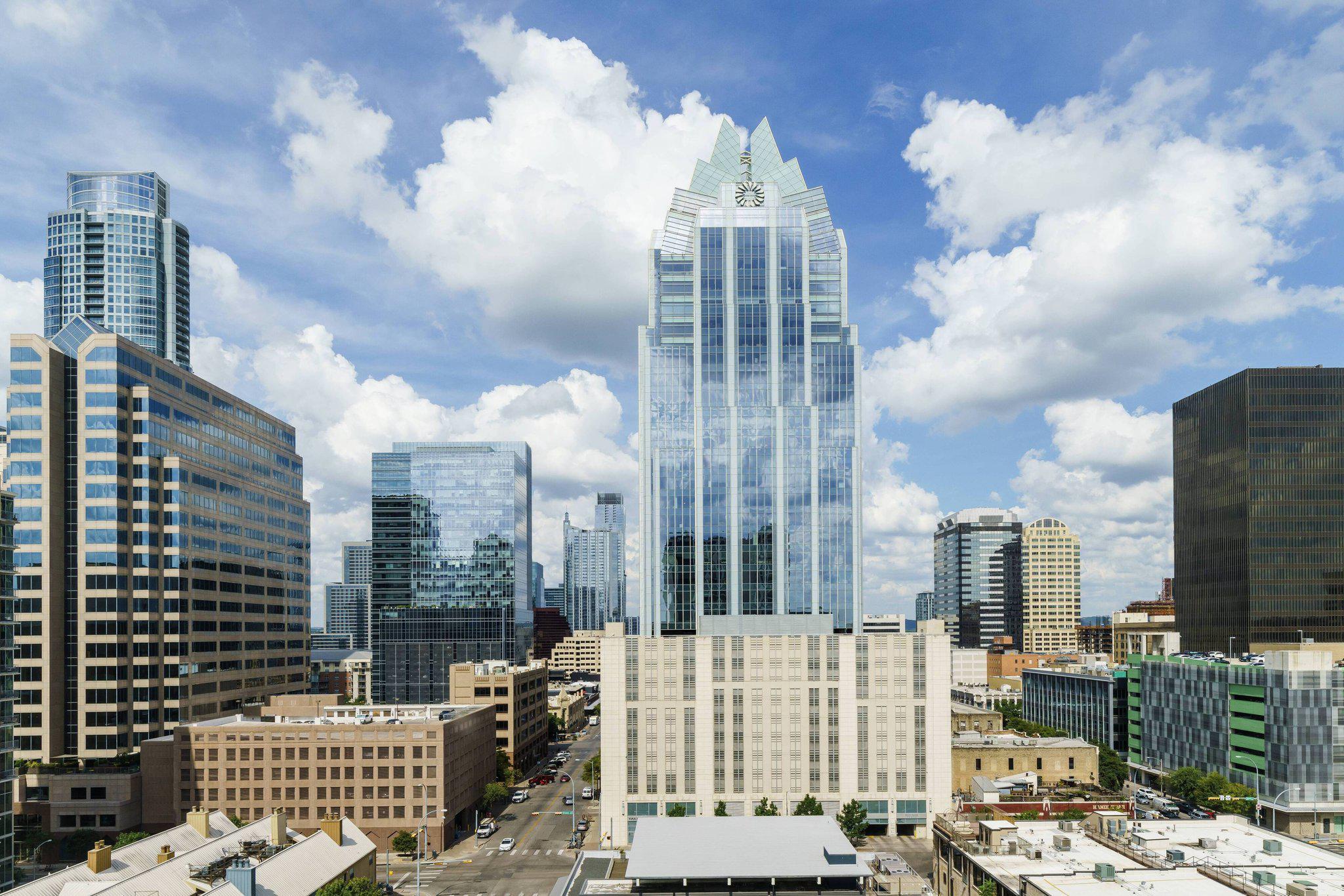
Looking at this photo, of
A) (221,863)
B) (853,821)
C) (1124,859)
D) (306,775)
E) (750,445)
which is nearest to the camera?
(1124,859)

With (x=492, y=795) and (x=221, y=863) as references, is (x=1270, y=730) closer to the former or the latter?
(x=492, y=795)

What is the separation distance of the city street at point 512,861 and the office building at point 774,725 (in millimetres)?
12550

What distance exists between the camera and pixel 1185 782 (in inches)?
5669

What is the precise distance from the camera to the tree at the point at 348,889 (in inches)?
3253

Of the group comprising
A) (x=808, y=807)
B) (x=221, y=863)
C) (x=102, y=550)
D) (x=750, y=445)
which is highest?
(x=750, y=445)

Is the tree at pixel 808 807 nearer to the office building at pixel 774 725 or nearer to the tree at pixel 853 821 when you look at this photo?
the tree at pixel 853 821

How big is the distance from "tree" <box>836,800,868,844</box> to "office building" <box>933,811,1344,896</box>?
98.1ft

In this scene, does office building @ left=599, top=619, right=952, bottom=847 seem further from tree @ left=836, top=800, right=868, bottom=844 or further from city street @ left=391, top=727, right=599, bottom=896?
city street @ left=391, top=727, right=599, bottom=896

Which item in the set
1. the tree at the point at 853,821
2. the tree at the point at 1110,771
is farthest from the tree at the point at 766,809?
the tree at the point at 1110,771

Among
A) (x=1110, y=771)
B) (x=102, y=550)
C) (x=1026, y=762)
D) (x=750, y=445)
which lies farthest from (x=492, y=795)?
(x=1110, y=771)

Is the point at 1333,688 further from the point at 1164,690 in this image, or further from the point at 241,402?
the point at 241,402

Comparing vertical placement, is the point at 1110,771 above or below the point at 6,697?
below

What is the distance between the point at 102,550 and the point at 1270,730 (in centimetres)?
18025

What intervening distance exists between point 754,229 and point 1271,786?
12734 centimetres
